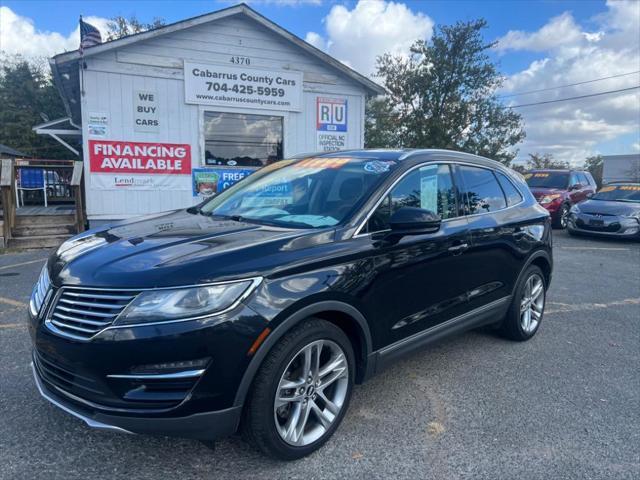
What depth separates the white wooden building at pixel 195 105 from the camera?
9453mm

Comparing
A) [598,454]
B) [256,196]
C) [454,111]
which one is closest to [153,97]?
[256,196]

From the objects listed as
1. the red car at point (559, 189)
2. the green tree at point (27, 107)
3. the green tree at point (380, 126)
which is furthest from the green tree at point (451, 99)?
the green tree at point (27, 107)

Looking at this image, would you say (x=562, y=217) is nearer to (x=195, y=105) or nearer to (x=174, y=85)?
(x=195, y=105)

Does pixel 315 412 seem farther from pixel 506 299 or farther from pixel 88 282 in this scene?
pixel 506 299

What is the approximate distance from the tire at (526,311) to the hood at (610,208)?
8.72 meters

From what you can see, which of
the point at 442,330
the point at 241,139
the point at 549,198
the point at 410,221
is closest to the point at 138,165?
the point at 241,139

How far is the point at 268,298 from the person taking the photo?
90.0 inches

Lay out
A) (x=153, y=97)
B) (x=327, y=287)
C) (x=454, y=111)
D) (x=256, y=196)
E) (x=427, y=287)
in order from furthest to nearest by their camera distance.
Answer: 1. (x=454, y=111)
2. (x=153, y=97)
3. (x=256, y=196)
4. (x=427, y=287)
5. (x=327, y=287)

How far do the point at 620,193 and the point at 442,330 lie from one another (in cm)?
1212

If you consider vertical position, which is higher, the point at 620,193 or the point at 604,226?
the point at 620,193

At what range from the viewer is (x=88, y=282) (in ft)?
7.43

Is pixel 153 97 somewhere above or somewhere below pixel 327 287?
above

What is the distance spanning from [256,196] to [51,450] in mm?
2130

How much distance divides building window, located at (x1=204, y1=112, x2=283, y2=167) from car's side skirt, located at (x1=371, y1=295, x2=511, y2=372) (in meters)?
7.76
